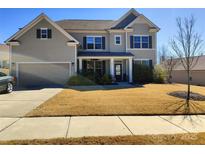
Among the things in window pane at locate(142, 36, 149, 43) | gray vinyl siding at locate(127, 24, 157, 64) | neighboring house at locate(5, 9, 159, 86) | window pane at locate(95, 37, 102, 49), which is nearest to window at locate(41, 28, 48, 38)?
neighboring house at locate(5, 9, 159, 86)

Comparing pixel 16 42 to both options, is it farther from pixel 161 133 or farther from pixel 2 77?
pixel 161 133

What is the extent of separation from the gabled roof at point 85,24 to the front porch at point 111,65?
11.6 feet

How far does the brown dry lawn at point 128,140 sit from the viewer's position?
17.7 ft

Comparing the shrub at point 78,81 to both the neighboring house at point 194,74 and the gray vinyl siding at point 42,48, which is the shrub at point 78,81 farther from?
the neighboring house at point 194,74

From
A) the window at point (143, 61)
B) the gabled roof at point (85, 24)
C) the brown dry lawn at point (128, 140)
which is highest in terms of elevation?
the gabled roof at point (85, 24)

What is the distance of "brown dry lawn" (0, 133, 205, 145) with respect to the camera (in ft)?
17.7

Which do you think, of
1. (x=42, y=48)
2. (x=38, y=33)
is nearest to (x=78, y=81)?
(x=42, y=48)

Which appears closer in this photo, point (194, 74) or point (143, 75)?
point (143, 75)

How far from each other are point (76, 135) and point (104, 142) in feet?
3.05

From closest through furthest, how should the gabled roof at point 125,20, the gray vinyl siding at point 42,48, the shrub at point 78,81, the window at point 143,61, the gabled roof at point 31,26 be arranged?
the shrub at point 78,81
the gabled roof at point 31,26
the gray vinyl siding at point 42,48
the window at point 143,61
the gabled roof at point 125,20

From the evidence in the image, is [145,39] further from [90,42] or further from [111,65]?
[90,42]

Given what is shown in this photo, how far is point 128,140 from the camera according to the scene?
5578 millimetres

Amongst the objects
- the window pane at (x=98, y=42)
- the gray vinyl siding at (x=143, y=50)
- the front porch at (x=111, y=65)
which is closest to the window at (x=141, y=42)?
the gray vinyl siding at (x=143, y=50)

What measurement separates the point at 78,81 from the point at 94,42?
6186mm
